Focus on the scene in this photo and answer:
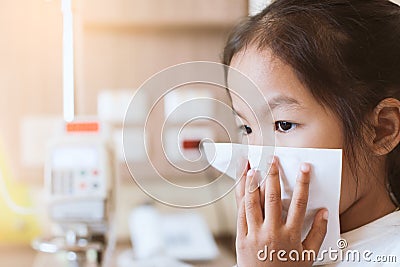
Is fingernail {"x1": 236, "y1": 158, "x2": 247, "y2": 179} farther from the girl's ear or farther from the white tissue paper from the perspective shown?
the girl's ear

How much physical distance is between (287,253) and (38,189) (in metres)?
0.70

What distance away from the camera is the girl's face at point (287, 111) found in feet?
1.51

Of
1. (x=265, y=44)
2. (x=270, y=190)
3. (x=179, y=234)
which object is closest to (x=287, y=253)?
(x=270, y=190)

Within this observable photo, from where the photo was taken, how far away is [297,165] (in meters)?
0.45

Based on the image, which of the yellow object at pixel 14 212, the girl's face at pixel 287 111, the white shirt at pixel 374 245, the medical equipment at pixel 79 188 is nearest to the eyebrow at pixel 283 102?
the girl's face at pixel 287 111

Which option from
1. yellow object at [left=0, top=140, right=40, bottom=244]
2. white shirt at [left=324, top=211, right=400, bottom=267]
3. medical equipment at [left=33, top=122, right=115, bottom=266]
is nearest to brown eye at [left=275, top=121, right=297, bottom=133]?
white shirt at [left=324, top=211, right=400, bottom=267]

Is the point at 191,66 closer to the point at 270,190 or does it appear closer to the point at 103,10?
the point at 270,190

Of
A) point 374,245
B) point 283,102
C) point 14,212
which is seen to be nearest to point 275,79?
point 283,102

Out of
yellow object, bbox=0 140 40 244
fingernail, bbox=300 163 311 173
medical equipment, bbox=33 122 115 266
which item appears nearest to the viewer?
fingernail, bbox=300 163 311 173

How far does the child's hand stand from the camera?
452 mm

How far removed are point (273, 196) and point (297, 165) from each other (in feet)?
0.09

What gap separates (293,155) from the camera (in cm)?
45

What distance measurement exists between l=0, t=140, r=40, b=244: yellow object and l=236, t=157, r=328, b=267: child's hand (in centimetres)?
67

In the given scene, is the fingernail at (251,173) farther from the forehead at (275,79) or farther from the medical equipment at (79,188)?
the medical equipment at (79,188)
